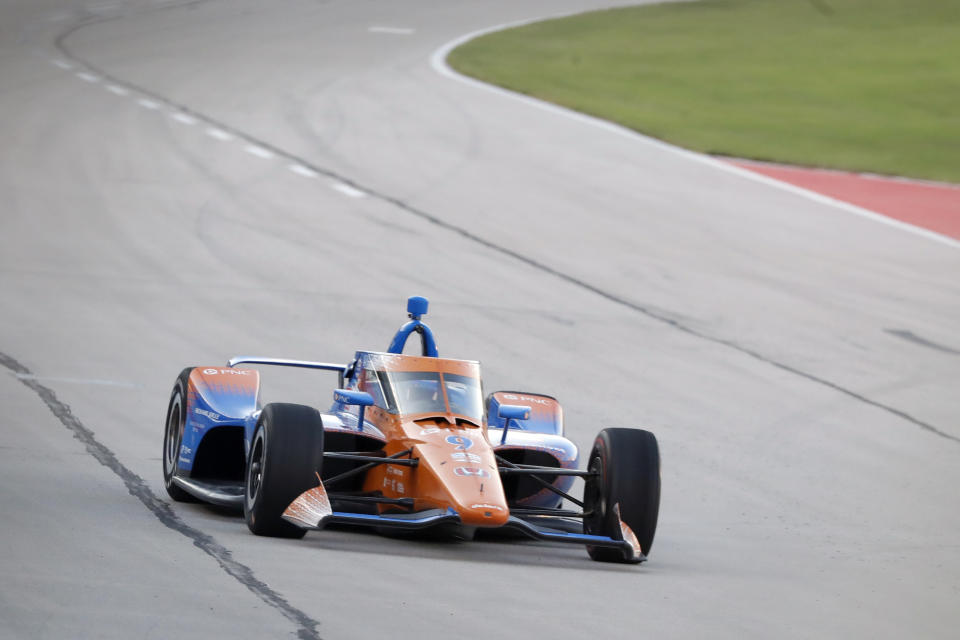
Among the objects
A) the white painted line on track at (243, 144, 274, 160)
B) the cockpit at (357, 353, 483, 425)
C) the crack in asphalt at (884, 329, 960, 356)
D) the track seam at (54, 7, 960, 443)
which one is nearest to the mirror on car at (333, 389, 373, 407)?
the cockpit at (357, 353, 483, 425)

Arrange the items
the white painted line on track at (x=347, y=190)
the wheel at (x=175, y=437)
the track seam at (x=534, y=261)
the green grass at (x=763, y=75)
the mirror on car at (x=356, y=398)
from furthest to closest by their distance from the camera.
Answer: the green grass at (x=763, y=75) → the white painted line on track at (x=347, y=190) → the track seam at (x=534, y=261) → the wheel at (x=175, y=437) → the mirror on car at (x=356, y=398)

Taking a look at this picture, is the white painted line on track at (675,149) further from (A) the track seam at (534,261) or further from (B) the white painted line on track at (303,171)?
(B) the white painted line on track at (303,171)

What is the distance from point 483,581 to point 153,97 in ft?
75.2

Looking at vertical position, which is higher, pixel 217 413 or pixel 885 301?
pixel 217 413

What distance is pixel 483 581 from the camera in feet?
26.7

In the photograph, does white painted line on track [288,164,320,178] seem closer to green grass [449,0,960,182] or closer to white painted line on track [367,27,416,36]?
green grass [449,0,960,182]

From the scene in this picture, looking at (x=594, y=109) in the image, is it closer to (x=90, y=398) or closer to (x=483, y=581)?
(x=90, y=398)

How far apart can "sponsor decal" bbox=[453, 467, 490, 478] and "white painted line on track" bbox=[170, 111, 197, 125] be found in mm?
19563

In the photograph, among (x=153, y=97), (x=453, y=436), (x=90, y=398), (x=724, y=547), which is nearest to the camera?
(x=453, y=436)

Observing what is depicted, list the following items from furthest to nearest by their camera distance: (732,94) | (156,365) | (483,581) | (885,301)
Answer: (732,94)
(885,301)
(156,365)
(483,581)

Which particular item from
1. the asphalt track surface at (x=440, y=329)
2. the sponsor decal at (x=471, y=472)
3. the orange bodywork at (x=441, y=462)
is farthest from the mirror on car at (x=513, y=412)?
the sponsor decal at (x=471, y=472)

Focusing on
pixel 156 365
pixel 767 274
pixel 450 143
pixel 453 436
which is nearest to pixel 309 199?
pixel 450 143

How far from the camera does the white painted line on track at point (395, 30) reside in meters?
39.0

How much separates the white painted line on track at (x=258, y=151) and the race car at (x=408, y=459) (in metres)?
14.7
